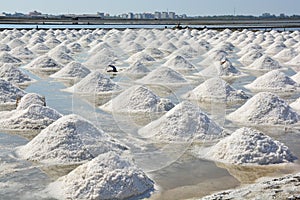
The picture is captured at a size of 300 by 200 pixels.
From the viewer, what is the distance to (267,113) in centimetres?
628

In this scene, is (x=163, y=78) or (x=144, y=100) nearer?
(x=144, y=100)

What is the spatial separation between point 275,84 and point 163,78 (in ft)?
7.18

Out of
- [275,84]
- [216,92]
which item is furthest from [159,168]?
[275,84]

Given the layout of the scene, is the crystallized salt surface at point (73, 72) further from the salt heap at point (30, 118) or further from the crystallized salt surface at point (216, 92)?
the salt heap at point (30, 118)

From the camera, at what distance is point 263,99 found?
6.38 meters

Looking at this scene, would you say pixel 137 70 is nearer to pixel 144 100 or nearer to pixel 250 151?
pixel 144 100

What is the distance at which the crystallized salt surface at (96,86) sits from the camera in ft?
26.0

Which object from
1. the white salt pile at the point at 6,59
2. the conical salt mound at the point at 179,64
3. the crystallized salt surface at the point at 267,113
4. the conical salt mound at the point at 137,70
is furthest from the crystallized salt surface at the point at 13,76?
the crystallized salt surface at the point at 267,113

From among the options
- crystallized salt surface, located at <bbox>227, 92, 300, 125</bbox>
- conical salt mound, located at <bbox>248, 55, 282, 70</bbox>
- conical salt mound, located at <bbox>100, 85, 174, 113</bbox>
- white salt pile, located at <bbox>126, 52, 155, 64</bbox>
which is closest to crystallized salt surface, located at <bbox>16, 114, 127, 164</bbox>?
conical salt mound, located at <bbox>100, 85, 174, 113</bbox>

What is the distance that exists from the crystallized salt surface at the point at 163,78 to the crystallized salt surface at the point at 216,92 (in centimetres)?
96

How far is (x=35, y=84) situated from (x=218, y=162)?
5.62 meters

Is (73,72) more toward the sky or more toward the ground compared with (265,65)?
more toward the ground

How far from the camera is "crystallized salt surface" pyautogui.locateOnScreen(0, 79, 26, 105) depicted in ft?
23.7

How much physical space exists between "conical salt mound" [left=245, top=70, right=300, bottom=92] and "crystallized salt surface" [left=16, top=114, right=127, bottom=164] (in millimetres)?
4783
